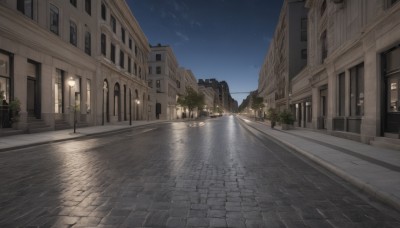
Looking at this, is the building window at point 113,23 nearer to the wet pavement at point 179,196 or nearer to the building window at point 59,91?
the building window at point 59,91

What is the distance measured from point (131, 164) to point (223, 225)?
209 inches

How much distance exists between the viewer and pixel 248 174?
24.2 ft

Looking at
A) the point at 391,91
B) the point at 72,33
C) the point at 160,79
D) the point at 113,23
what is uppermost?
the point at 113,23

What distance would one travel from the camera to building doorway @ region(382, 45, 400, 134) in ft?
39.7

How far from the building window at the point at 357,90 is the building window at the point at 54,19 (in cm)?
2346

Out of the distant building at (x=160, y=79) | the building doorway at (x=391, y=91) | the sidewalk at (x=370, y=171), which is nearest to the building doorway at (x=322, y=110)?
the building doorway at (x=391, y=91)

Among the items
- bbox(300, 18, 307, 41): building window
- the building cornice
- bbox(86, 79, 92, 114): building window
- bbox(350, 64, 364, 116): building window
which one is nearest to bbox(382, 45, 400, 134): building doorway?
bbox(350, 64, 364, 116): building window

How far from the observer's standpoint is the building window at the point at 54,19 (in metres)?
23.4

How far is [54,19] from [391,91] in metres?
25.3

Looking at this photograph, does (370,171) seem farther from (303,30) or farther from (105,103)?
(303,30)

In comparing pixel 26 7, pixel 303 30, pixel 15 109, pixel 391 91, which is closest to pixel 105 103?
pixel 26 7

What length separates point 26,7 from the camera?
20.1m

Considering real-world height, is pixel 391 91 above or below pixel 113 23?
below

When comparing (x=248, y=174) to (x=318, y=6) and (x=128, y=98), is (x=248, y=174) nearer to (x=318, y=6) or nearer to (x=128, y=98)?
(x=318, y=6)
